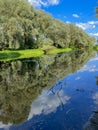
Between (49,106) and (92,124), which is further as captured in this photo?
(49,106)

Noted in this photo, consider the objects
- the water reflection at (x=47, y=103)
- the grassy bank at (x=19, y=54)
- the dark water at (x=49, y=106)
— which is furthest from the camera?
the grassy bank at (x=19, y=54)

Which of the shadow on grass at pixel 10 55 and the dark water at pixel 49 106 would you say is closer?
the dark water at pixel 49 106

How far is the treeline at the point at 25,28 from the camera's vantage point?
64.0m

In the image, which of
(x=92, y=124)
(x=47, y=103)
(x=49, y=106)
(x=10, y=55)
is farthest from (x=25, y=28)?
(x=92, y=124)

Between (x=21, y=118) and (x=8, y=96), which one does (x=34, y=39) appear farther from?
(x=21, y=118)

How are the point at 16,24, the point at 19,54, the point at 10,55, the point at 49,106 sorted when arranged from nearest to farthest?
the point at 49,106
the point at 10,55
the point at 16,24
the point at 19,54

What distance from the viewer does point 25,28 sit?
69.9m

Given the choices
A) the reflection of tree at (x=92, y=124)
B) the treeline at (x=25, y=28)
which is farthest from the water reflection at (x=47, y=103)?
the treeline at (x=25, y=28)

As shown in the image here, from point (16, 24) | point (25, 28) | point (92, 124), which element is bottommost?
point (92, 124)

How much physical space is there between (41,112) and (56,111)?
0.86 meters

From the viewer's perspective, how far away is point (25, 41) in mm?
74625

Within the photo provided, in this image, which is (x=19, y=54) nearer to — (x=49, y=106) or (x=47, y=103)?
(x=47, y=103)

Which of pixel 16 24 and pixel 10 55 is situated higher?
pixel 16 24

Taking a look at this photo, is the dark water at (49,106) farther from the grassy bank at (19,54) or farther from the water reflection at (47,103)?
the grassy bank at (19,54)
